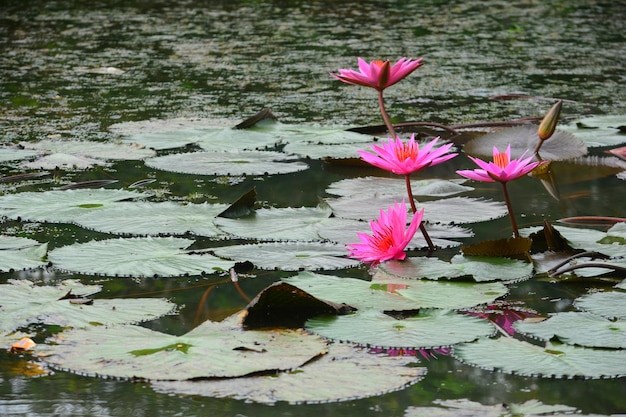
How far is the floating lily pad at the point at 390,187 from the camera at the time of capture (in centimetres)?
211

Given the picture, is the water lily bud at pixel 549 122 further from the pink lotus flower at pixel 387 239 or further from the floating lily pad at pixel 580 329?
the floating lily pad at pixel 580 329

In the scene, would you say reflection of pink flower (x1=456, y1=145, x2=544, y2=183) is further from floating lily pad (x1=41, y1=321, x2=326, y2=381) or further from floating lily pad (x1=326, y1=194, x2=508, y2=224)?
floating lily pad (x1=41, y1=321, x2=326, y2=381)

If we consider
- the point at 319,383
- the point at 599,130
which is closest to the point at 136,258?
the point at 319,383

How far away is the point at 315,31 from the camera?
16.7 feet

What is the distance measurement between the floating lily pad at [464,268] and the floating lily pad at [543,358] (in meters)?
0.27

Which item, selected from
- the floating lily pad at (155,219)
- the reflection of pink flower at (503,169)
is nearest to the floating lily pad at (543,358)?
the reflection of pink flower at (503,169)

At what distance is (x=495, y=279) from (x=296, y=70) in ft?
8.07

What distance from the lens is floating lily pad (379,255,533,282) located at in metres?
1.51

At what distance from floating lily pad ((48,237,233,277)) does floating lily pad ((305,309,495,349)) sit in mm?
302

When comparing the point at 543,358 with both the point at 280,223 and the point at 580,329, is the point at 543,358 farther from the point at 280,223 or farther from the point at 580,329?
the point at 280,223

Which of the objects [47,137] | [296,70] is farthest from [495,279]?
[296,70]

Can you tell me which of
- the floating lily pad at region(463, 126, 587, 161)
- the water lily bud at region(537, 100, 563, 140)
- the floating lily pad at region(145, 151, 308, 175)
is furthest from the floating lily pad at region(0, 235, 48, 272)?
the floating lily pad at region(463, 126, 587, 161)

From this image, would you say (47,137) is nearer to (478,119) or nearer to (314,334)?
(478,119)

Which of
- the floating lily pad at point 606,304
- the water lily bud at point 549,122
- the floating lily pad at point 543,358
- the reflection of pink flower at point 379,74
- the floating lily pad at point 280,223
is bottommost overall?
Answer: the floating lily pad at point 606,304
